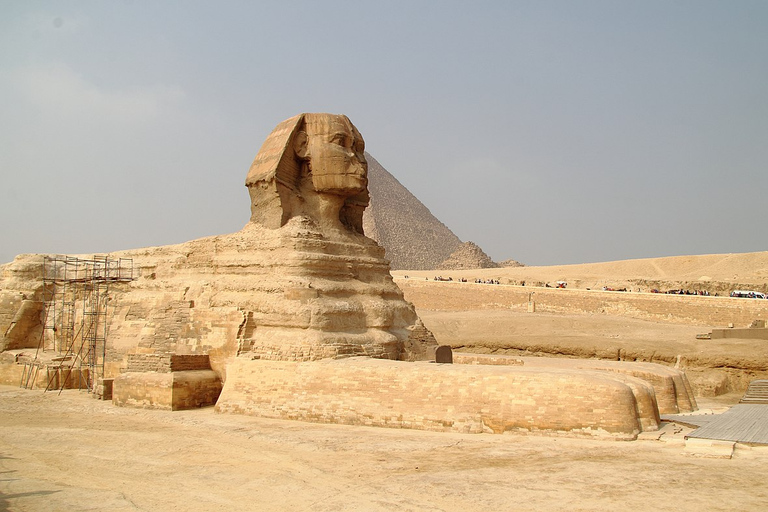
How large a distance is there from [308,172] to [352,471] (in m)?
6.26

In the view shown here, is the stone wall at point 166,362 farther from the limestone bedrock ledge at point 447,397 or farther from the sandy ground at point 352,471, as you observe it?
the sandy ground at point 352,471

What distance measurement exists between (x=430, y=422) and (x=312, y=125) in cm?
567

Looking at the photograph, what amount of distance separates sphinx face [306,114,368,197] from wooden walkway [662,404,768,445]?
6.02 metres

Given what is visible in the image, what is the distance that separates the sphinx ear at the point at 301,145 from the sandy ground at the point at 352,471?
186 inches

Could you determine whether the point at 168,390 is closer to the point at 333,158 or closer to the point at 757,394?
the point at 333,158

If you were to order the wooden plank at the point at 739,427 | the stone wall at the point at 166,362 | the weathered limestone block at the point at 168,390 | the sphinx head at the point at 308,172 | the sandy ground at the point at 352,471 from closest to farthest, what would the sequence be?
the sandy ground at the point at 352,471
the wooden plank at the point at 739,427
the weathered limestone block at the point at 168,390
the stone wall at the point at 166,362
the sphinx head at the point at 308,172

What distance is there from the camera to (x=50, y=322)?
15.3 m

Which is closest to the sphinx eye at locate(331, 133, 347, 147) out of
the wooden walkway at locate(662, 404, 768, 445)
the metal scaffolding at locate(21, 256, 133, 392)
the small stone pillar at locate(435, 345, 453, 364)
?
the small stone pillar at locate(435, 345, 453, 364)

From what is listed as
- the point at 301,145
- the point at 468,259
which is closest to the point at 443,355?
the point at 301,145

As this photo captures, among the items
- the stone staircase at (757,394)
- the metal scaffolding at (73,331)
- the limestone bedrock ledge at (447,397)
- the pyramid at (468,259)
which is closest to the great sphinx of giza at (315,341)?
the limestone bedrock ledge at (447,397)

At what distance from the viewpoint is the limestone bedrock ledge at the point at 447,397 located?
23.9 ft

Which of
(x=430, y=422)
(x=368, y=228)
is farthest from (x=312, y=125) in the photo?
(x=368, y=228)

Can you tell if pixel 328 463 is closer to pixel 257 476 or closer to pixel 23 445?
pixel 257 476

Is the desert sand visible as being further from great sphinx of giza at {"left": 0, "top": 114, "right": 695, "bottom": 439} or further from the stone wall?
the stone wall
